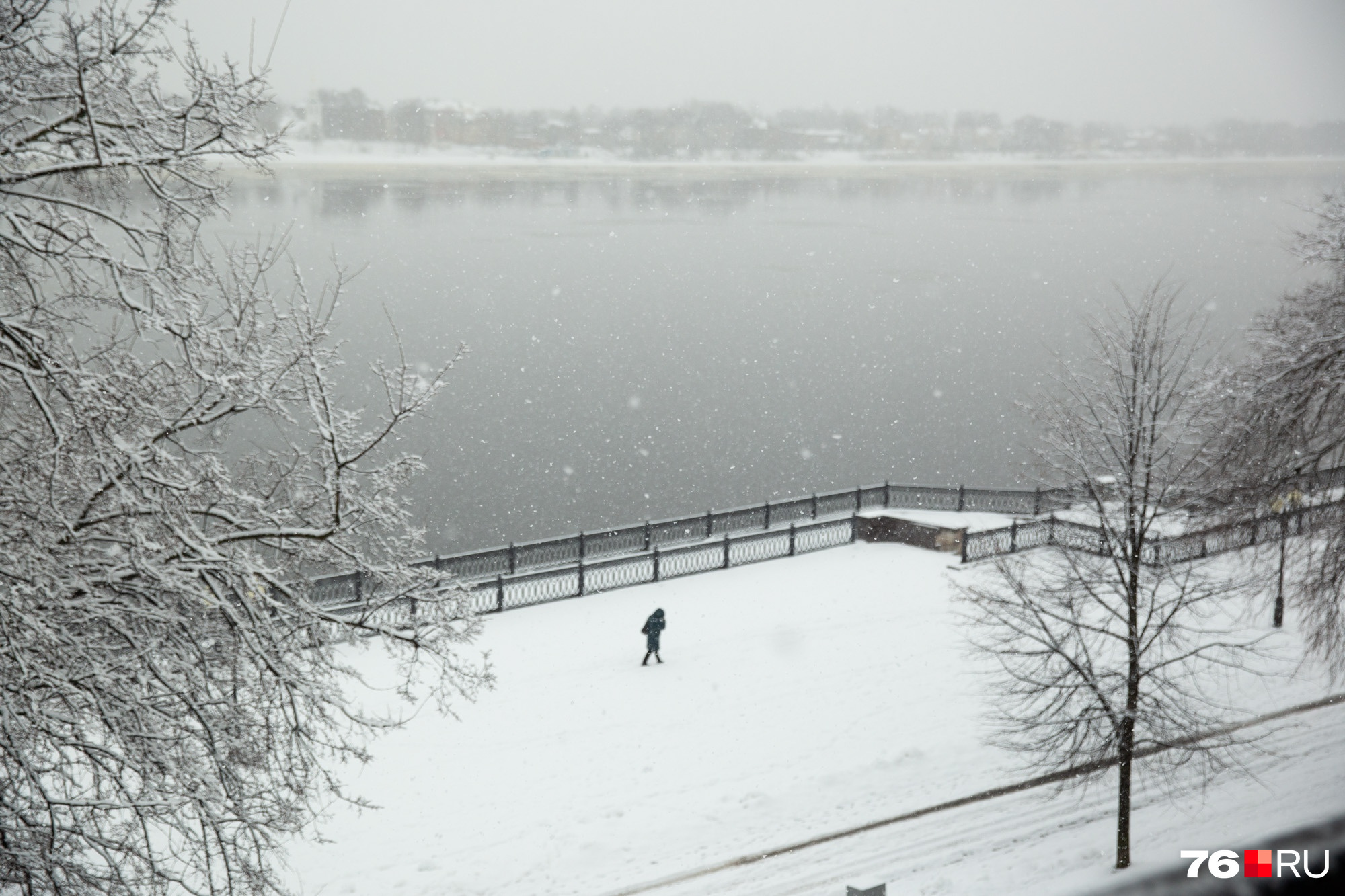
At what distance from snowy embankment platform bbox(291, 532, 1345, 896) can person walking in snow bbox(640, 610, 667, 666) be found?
27cm

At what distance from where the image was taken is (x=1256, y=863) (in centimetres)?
98

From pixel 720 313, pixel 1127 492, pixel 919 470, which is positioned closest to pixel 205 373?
pixel 1127 492

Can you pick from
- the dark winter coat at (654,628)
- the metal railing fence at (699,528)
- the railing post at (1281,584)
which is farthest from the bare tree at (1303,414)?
the dark winter coat at (654,628)

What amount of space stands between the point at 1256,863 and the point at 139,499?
20.9ft

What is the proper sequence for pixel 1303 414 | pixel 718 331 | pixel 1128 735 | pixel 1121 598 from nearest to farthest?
pixel 1128 735 < pixel 1121 598 < pixel 1303 414 < pixel 718 331

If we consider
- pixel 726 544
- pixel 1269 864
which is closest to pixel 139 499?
pixel 1269 864

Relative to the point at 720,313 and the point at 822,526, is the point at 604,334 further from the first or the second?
the point at 822,526

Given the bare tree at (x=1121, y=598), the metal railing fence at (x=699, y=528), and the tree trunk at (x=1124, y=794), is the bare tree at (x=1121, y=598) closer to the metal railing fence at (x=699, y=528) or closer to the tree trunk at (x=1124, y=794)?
the tree trunk at (x=1124, y=794)

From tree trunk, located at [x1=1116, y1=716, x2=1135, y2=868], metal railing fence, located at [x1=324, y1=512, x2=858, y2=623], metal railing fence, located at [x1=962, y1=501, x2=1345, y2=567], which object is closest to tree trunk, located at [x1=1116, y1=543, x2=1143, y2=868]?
tree trunk, located at [x1=1116, y1=716, x2=1135, y2=868]

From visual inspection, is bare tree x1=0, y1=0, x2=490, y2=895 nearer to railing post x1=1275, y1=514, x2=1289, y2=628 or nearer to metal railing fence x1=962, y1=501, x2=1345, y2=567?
railing post x1=1275, y1=514, x2=1289, y2=628

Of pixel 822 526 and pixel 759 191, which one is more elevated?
pixel 759 191

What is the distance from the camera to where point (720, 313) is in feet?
241

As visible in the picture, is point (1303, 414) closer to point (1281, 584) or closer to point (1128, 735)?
point (1281, 584)

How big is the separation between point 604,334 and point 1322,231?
2010 inches
